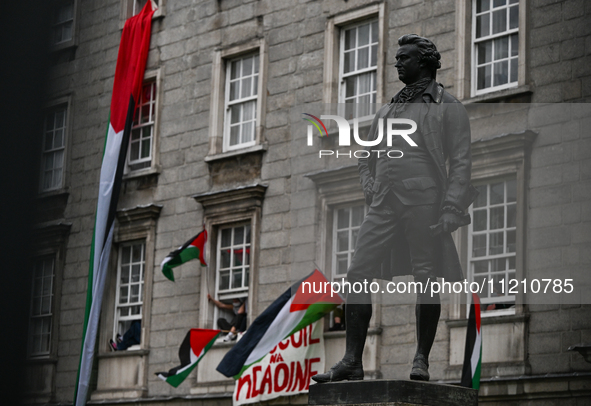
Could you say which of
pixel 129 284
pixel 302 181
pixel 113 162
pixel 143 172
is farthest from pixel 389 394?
pixel 143 172

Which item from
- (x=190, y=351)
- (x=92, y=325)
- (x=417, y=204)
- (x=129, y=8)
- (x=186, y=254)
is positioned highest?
(x=129, y=8)

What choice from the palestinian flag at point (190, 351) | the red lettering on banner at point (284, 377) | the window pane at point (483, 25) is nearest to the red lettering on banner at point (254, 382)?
the red lettering on banner at point (284, 377)

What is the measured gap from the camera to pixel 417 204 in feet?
21.2

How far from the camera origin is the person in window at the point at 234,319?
19.3 meters

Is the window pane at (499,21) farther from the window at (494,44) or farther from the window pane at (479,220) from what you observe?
the window pane at (479,220)

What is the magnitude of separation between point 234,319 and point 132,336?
3.13 metres

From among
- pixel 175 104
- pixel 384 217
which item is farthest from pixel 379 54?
pixel 384 217

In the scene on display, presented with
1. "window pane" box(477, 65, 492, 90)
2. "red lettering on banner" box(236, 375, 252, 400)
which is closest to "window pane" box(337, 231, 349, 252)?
"window pane" box(477, 65, 492, 90)

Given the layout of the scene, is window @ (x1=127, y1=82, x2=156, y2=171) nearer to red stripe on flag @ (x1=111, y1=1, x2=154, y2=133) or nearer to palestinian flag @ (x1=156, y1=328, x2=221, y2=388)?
red stripe on flag @ (x1=111, y1=1, x2=154, y2=133)

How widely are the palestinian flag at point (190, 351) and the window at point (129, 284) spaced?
344 cm

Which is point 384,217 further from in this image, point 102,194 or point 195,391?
point 102,194

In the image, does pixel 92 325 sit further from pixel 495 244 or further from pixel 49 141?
pixel 49 141

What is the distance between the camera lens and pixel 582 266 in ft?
46.4

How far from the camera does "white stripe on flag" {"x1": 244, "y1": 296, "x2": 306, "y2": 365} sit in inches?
650
